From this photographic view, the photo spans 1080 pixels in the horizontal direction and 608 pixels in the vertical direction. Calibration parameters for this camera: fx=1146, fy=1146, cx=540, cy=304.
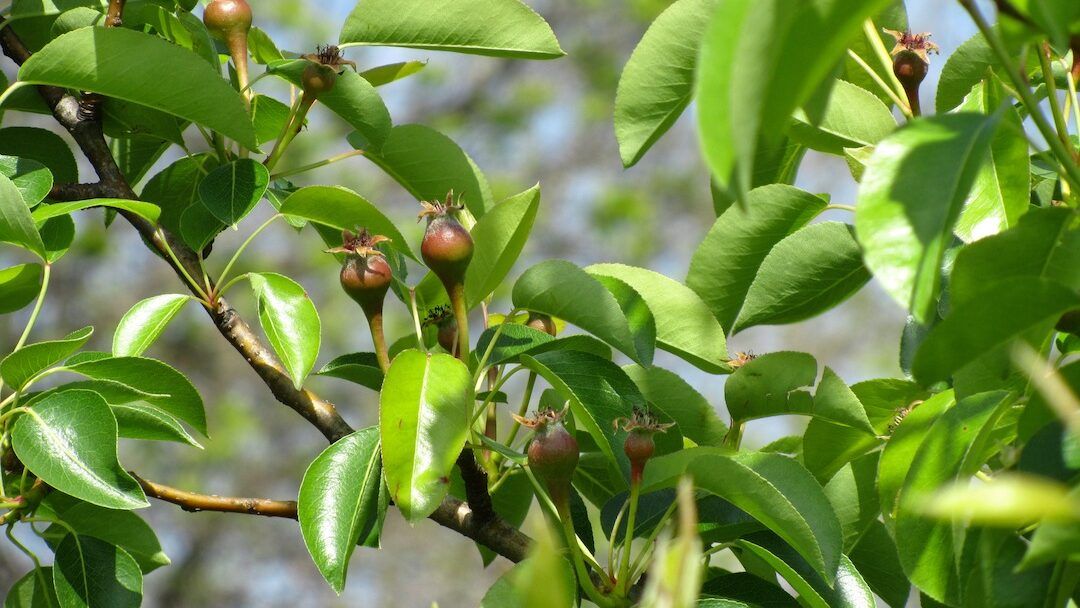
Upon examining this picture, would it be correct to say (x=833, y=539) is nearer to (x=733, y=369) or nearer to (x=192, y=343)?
(x=733, y=369)

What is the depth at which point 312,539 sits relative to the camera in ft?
3.13

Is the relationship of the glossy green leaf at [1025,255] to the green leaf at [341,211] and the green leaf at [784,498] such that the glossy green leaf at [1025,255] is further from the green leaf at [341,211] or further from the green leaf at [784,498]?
the green leaf at [341,211]

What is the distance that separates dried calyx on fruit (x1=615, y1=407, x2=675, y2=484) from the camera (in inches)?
36.5

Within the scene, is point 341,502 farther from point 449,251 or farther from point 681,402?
point 681,402

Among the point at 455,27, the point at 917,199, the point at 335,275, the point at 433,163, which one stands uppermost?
the point at 917,199

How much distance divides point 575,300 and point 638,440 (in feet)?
0.46

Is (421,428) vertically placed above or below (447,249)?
below

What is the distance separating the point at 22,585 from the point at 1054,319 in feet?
3.34

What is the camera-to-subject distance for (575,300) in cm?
99

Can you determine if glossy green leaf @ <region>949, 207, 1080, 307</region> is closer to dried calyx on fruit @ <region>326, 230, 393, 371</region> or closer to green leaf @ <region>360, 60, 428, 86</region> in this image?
dried calyx on fruit @ <region>326, 230, 393, 371</region>

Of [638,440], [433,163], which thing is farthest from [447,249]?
[433,163]

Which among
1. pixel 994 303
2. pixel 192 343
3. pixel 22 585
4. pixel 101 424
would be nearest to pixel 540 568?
pixel 994 303

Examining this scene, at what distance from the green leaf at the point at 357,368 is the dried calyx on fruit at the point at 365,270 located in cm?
5

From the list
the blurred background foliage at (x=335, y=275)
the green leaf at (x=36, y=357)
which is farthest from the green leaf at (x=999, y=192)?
the blurred background foliage at (x=335, y=275)
